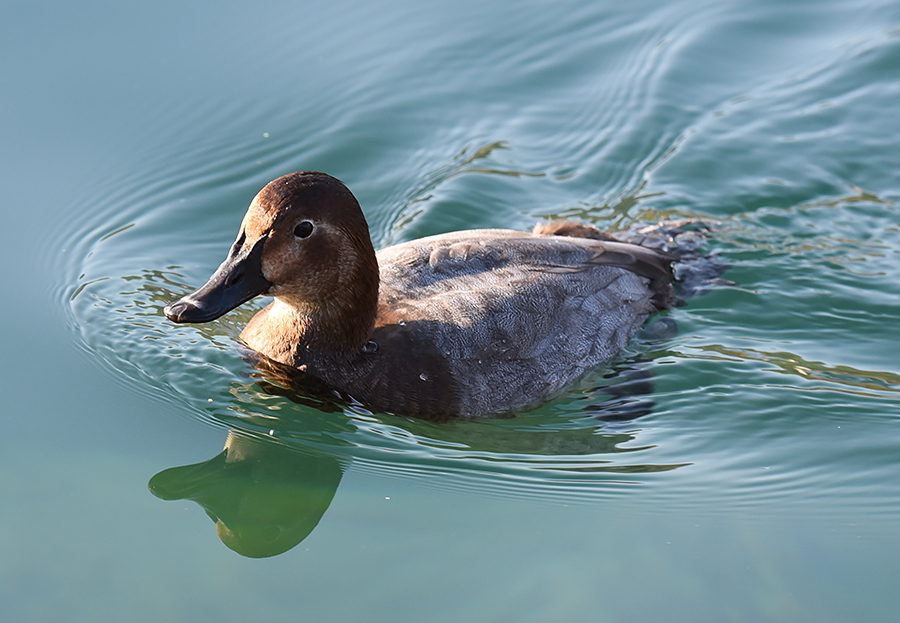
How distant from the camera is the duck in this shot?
16.8 feet

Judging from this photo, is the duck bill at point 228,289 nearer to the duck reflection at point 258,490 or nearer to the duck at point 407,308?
the duck at point 407,308

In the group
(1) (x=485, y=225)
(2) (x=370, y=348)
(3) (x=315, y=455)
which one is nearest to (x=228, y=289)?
(2) (x=370, y=348)

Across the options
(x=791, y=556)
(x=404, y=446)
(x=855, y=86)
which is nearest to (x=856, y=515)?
(x=791, y=556)

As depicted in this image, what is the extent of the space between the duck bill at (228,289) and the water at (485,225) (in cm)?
70

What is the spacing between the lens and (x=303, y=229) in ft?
17.0

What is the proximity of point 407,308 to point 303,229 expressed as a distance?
784 millimetres

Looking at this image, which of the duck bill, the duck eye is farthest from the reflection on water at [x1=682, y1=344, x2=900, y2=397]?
Result: the duck bill

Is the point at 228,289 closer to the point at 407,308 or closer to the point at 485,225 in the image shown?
the point at 407,308

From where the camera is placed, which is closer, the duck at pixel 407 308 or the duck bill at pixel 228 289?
the duck bill at pixel 228 289

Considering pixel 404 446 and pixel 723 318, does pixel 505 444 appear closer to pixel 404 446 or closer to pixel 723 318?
pixel 404 446

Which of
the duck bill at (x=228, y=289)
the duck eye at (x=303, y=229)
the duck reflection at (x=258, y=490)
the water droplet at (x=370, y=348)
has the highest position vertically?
the duck eye at (x=303, y=229)

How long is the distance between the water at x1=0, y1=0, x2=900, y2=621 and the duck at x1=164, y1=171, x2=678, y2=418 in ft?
0.63

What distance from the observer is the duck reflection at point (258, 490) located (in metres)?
4.56

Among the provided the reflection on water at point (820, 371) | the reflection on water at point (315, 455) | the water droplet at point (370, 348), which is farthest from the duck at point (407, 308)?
the reflection on water at point (820, 371)
